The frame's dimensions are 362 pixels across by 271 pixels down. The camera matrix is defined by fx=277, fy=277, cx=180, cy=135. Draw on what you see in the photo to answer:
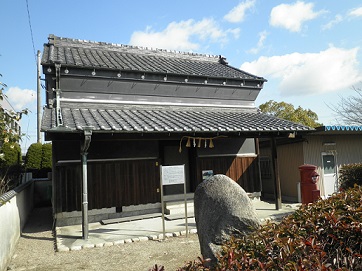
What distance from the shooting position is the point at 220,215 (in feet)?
12.1

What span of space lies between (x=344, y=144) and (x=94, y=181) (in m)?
10.7

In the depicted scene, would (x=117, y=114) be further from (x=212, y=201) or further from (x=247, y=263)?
(x=247, y=263)

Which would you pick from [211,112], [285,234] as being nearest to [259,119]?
[211,112]

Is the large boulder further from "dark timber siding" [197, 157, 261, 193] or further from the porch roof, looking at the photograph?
the porch roof

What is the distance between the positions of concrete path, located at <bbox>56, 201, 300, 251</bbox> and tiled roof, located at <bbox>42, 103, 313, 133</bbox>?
2775mm

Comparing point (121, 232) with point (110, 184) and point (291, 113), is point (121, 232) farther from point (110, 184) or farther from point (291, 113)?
point (291, 113)

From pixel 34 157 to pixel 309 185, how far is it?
47.1 ft

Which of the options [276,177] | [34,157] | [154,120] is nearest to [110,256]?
[154,120]

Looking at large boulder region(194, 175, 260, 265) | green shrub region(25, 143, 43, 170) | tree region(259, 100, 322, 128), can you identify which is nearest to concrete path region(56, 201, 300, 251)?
large boulder region(194, 175, 260, 265)

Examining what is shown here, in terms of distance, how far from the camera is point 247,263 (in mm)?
2246

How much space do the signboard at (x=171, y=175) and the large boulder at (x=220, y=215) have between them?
319 centimetres

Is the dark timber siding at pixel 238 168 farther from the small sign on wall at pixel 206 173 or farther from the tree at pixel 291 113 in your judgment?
the tree at pixel 291 113

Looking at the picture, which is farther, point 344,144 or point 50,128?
point 344,144

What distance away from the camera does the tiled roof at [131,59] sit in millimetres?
11087
